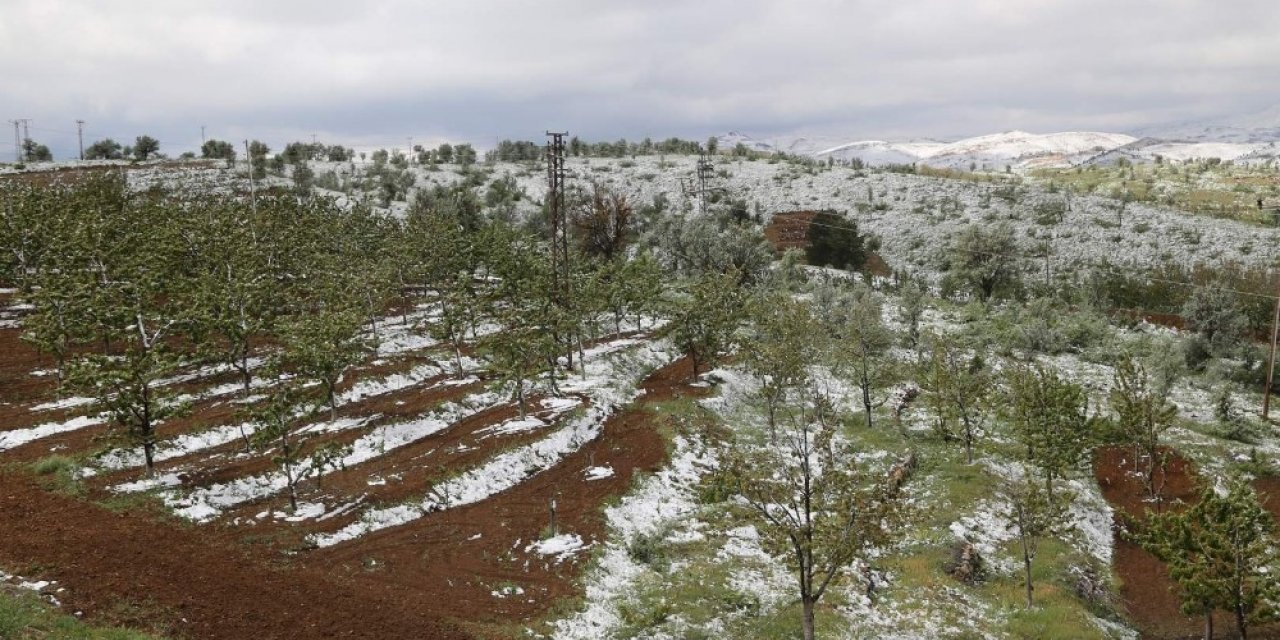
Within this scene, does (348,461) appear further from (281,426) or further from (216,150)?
(216,150)

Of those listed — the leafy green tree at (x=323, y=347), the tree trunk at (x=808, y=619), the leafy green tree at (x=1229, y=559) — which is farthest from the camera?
the leafy green tree at (x=323, y=347)

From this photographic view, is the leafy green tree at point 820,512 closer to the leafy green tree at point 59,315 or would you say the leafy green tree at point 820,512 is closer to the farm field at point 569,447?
the farm field at point 569,447

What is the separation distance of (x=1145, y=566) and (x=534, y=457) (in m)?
27.8

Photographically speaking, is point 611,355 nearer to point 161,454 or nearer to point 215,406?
point 215,406

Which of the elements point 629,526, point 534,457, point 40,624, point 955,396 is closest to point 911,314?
point 955,396

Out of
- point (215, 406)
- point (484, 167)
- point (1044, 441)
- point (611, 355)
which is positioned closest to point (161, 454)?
point (215, 406)

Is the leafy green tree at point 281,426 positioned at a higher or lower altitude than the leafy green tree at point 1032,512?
higher

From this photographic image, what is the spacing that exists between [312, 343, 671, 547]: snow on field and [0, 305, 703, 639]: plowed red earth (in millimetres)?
622

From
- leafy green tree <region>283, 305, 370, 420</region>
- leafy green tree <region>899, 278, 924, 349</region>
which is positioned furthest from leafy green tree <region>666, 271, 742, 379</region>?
leafy green tree <region>899, 278, 924, 349</region>

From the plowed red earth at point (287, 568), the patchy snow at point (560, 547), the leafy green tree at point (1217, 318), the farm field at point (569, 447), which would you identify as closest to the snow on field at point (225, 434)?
the farm field at point (569, 447)

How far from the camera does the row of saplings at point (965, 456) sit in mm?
18953

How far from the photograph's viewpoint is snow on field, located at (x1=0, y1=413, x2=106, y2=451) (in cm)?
3042

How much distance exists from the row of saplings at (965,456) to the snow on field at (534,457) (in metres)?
5.43

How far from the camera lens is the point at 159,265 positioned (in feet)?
148
